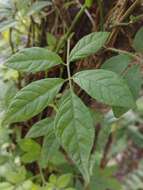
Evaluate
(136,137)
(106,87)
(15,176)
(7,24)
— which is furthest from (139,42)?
(136,137)

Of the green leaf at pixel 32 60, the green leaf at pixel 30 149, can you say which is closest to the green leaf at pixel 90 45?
the green leaf at pixel 32 60

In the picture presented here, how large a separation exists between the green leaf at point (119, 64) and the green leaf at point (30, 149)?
289 mm

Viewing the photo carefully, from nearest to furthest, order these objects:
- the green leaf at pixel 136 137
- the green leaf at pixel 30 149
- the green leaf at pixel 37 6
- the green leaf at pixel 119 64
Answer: the green leaf at pixel 119 64 → the green leaf at pixel 37 6 → the green leaf at pixel 30 149 → the green leaf at pixel 136 137

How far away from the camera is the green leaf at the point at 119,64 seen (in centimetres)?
72

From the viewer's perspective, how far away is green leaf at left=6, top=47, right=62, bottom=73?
65cm

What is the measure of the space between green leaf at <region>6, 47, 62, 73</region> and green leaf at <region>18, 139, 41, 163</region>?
1.02 feet

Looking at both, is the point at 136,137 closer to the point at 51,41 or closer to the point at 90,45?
the point at 51,41

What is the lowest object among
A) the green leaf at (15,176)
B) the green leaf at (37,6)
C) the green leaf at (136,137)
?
the green leaf at (136,137)

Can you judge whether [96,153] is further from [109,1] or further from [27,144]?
[109,1]

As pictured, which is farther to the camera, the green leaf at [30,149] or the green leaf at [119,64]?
the green leaf at [30,149]

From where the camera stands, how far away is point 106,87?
2.00 ft

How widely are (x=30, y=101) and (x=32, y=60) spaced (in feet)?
0.21

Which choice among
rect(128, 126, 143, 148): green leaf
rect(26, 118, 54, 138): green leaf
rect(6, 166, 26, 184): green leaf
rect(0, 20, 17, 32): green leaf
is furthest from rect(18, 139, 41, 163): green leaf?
rect(128, 126, 143, 148): green leaf

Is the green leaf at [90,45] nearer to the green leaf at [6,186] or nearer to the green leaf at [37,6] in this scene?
the green leaf at [37,6]
